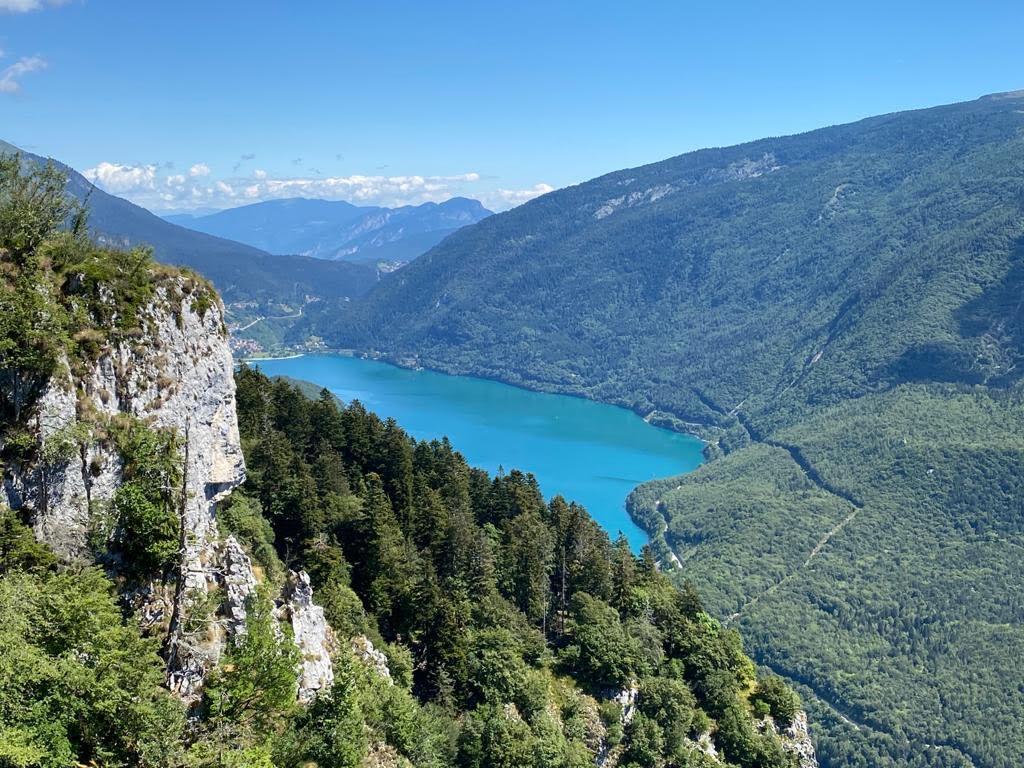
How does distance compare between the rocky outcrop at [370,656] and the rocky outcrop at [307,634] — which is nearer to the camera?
the rocky outcrop at [307,634]

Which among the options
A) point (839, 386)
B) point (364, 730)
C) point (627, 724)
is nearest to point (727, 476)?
point (839, 386)

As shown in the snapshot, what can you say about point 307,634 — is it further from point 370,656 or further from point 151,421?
point 151,421

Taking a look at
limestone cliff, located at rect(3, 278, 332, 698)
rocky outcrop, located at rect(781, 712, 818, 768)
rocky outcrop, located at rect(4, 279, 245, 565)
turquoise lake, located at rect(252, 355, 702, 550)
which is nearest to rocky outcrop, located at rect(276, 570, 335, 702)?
limestone cliff, located at rect(3, 278, 332, 698)

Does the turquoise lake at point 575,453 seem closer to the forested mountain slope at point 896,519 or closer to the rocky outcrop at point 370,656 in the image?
the forested mountain slope at point 896,519

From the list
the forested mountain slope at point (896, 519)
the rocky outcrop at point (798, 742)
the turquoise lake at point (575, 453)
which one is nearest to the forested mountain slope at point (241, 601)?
the rocky outcrop at point (798, 742)

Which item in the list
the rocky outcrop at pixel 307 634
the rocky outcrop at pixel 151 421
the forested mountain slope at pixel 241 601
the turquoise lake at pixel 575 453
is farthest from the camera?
the turquoise lake at pixel 575 453

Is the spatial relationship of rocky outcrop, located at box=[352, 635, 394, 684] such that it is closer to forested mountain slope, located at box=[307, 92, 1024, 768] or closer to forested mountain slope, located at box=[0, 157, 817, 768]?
forested mountain slope, located at box=[0, 157, 817, 768]

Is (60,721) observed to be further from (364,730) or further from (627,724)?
(627,724)

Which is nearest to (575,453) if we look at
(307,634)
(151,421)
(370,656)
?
(370,656)

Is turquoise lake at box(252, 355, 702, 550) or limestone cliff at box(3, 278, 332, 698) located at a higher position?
limestone cliff at box(3, 278, 332, 698)
